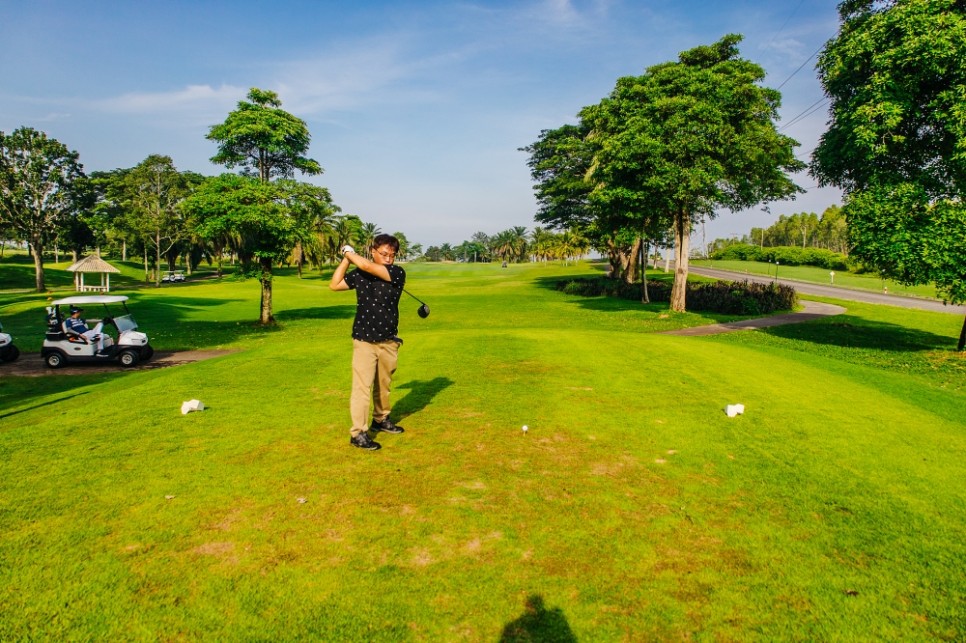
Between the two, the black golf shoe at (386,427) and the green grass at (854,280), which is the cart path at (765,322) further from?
the green grass at (854,280)

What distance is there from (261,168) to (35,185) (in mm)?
49191

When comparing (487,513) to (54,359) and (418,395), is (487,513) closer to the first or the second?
(418,395)

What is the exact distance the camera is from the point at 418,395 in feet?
35.4

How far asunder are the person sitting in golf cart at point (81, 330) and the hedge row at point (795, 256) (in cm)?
9562

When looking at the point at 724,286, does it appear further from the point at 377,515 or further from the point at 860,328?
the point at 377,515

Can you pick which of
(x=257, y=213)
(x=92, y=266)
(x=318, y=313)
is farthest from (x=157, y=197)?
(x=257, y=213)

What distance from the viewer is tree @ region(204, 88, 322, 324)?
2831cm

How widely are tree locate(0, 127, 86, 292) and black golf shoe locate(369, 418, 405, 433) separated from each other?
7115cm

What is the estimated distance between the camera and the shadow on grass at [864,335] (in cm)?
2295

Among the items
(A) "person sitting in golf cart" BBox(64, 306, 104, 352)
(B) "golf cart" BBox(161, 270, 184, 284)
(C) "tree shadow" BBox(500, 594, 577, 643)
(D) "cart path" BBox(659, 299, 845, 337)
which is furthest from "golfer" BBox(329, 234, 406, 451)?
(B) "golf cart" BBox(161, 270, 184, 284)

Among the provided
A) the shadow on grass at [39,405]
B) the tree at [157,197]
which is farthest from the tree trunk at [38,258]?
the shadow on grass at [39,405]

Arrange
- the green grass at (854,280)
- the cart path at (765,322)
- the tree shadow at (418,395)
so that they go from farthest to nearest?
the green grass at (854,280)
the cart path at (765,322)
the tree shadow at (418,395)

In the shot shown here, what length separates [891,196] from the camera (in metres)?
18.3

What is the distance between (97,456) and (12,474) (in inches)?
34.3
